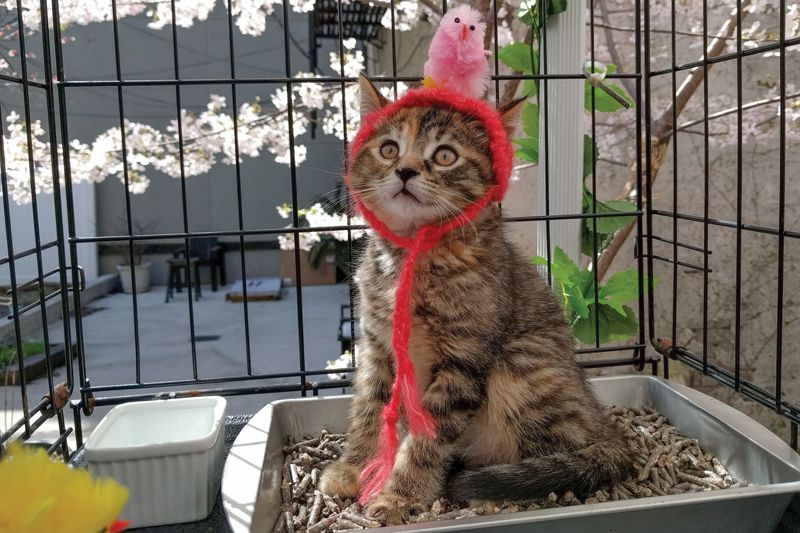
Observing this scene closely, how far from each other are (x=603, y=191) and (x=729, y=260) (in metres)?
0.60

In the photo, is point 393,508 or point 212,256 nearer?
point 393,508

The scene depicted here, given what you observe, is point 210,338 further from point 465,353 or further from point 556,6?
point 465,353

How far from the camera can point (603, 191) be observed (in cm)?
293

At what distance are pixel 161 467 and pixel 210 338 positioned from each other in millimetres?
4003

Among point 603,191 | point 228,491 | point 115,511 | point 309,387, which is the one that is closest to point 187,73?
A: point 603,191

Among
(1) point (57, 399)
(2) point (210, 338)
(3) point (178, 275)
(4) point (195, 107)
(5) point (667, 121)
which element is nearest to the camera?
(1) point (57, 399)

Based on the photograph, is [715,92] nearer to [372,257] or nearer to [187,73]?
[372,257]

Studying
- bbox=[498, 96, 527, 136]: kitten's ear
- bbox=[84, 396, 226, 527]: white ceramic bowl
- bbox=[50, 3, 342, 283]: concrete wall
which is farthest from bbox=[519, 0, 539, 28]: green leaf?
bbox=[50, 3, 342, 283]: concrete wall

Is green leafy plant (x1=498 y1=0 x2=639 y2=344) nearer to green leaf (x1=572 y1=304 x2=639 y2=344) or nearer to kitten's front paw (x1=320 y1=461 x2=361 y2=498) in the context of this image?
green leaf (x1=572 y1=304 x2=639 y2=344)

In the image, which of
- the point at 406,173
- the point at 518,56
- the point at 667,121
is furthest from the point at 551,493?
the point at 667,121

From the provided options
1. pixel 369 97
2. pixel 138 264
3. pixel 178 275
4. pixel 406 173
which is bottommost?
pixel 178 275

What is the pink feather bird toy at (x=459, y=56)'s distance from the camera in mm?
969

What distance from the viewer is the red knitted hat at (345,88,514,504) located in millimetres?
968

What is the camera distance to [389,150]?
1.03 meters
